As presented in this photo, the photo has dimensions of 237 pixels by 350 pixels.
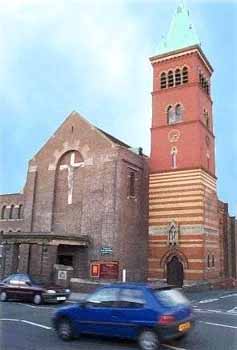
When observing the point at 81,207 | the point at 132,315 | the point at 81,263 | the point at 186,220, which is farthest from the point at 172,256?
the point at 132,315

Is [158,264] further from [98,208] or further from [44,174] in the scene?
[44,174]

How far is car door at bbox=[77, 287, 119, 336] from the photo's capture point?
11312 mm

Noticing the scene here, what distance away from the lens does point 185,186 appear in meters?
37.7

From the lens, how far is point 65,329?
11.8 meters

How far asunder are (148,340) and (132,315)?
0.76 m

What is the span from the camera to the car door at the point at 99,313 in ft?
37.1

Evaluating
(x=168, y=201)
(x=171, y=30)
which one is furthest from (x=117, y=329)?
(x=171, y=30)

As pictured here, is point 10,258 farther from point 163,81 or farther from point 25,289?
point 163,81

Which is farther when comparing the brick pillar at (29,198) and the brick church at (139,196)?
the brick pillar at (29,198)

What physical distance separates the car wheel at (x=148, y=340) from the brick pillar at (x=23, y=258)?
26.4m

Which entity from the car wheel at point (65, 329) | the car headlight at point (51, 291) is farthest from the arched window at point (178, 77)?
the car wheel at point (65, 329)

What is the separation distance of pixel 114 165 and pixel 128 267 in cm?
875

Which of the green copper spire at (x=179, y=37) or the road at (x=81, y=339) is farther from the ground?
the green copper spire at (x=179, y=37)

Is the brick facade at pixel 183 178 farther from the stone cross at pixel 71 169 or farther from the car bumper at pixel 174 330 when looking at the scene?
the car bumper at pixel 174 330
